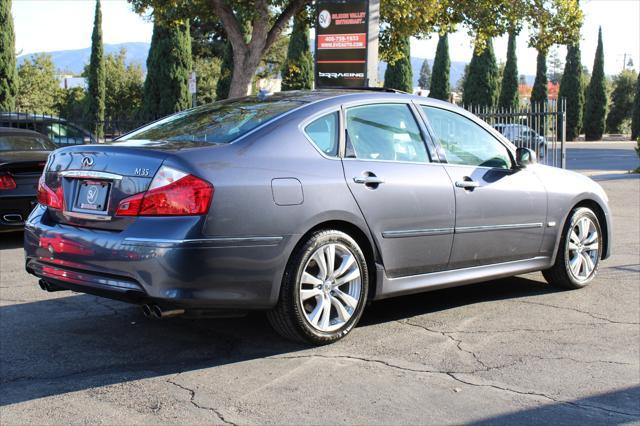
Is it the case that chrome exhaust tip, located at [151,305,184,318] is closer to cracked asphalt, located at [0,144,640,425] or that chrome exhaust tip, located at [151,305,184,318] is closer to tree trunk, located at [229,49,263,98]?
cracked asphalt, located at [0,144,640,425]

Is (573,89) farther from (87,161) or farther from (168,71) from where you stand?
(87,161)

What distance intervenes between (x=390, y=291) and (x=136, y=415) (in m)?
2.06

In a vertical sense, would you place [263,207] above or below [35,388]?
above

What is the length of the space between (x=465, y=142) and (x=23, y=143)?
6238 mm

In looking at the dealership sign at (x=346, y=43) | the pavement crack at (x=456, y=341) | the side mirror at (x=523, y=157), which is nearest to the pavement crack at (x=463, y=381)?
the pavement crack at (x=456, y=341)

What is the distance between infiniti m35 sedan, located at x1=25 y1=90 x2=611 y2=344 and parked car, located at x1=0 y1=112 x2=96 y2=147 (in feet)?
29.3

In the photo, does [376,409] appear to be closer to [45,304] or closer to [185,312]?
[185,312]

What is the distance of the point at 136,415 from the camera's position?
3912 millimetres

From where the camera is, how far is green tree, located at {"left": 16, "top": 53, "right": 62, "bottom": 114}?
37.1 meters

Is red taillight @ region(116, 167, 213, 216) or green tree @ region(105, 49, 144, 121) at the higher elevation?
green tree @ region(105, 49, 144, 121)

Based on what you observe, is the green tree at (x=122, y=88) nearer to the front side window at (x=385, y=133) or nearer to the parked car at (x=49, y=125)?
the parked car at (x=49, y=125)

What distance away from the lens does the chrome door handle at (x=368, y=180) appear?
5152mm

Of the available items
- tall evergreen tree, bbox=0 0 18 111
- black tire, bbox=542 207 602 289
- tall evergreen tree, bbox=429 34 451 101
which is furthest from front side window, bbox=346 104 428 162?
tall evergreen tree, bbox=429 34 451 101

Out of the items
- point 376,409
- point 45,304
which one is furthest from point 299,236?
point 45,304
